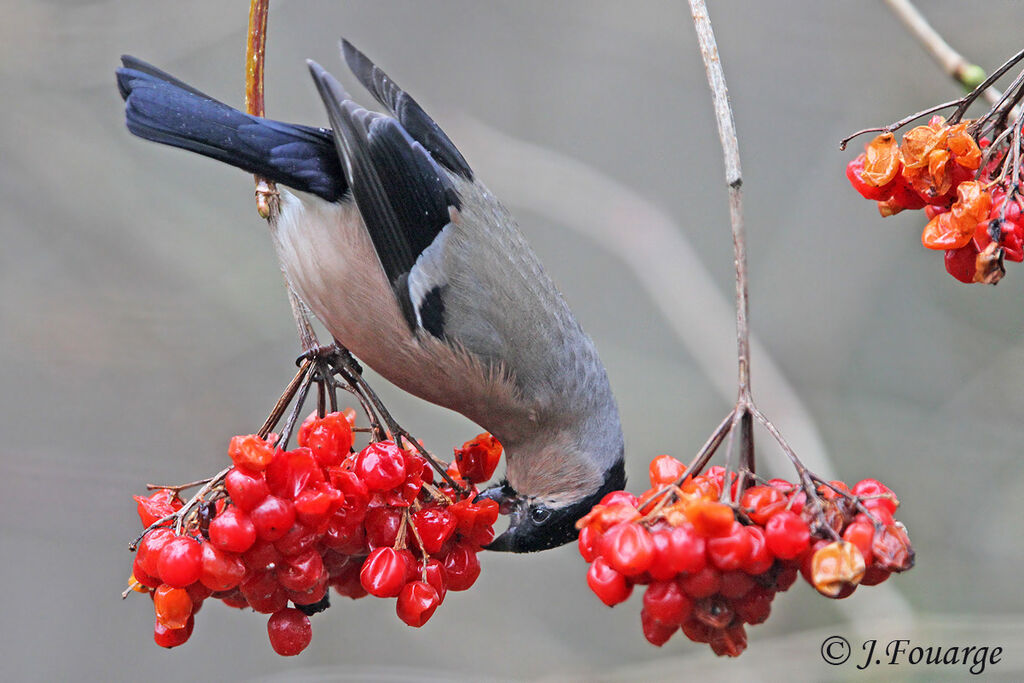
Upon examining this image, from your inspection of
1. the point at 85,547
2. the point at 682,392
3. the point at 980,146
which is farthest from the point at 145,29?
the point at 980,146

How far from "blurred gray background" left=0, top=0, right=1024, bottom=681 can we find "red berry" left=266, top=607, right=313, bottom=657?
6.50 feet

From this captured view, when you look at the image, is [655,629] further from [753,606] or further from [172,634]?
[172,634]

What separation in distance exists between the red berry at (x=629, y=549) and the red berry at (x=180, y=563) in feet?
2.32

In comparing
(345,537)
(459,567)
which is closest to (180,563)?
(345,537)

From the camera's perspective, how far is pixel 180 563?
1775 millimetres

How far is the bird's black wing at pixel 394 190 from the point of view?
2775mm

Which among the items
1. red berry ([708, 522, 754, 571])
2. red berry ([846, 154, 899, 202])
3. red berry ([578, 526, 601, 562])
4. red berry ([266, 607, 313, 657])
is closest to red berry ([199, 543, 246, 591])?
red berry ([266, 607, 313, 657])

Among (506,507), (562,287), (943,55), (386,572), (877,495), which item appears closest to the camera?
(877,495)

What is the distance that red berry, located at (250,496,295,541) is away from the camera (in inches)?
71.1

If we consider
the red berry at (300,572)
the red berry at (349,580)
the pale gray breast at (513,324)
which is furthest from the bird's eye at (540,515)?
the red berry at (300,572)

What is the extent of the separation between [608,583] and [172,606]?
78cm

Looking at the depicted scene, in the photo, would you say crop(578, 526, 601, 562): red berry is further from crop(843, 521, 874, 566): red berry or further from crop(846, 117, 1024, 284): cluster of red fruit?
crop(846, 117, 1024, 284): cluster of red fruit

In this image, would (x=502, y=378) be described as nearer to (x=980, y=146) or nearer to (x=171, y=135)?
(x=171, y=135)

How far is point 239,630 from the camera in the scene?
5266 millimetres
